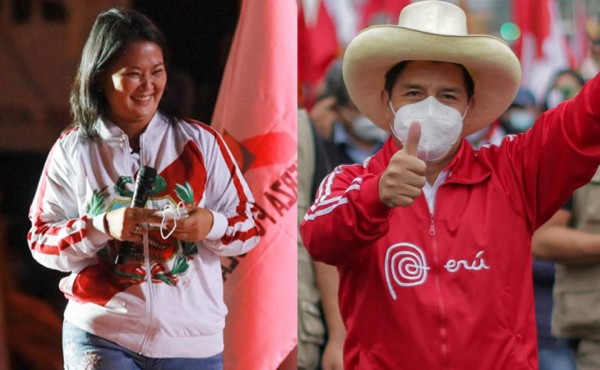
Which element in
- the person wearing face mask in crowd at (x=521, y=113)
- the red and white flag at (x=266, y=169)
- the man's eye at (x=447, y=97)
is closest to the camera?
the man's eye at (x=447, y=97)

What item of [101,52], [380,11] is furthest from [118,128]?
[380,11]

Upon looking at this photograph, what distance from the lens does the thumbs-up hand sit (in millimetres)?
1960

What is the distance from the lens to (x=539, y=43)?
265 centimetres

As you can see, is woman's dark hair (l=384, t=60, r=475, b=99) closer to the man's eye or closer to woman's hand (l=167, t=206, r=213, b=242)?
the man's eye

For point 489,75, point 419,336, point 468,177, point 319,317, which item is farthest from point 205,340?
point 489,75

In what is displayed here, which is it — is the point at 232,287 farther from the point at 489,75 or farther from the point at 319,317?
the point at 489,75

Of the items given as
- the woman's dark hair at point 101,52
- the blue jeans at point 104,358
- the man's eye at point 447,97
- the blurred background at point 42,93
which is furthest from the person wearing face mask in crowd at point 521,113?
the blue jeans at point 104,358

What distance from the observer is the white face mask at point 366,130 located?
8.82 feet

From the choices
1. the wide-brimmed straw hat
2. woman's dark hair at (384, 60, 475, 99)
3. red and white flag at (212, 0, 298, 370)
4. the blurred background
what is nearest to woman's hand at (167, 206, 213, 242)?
red and white flag at (212, 0, 298, 370)

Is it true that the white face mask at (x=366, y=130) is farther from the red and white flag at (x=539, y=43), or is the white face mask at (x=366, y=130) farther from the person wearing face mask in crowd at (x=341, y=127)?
the red and white flag at (x=539, y=43)

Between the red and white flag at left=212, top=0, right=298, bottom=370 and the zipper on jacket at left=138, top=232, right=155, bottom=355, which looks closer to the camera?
the zipper on jacket at left=138, top=232, right=155, bottom=355

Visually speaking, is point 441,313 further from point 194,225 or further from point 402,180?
point 194,225

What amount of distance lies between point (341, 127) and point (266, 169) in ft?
0.87

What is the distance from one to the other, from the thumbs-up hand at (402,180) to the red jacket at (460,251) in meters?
0.08
